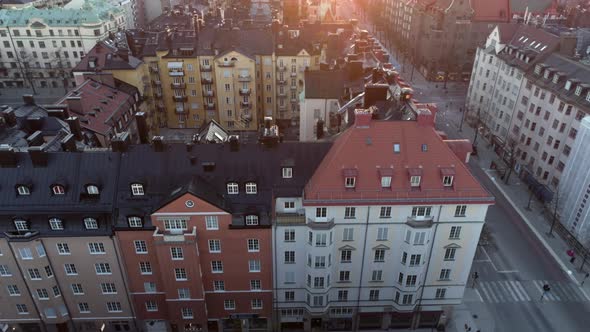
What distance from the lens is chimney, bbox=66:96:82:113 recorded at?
8175 cm

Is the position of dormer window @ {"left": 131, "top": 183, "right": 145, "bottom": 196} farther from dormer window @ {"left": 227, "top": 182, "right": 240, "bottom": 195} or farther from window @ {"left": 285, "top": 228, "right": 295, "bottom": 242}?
window @ {"left": 285, "top": 228, "right": 295, "bottom": 242}

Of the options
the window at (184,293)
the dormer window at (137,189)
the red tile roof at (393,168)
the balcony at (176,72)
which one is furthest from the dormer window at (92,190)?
the balcony at (176,72)

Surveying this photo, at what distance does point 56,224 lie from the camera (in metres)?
54.7

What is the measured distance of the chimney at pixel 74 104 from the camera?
81750mm

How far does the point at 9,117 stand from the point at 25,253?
84.8 feet

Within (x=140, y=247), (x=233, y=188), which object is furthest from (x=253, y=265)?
(x=140, y=247)

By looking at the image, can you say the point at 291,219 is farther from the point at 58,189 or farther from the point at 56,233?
the point at 58,189

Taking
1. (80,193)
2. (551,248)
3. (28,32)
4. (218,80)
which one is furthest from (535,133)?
(28,32)

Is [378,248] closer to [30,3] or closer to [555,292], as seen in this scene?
[555,292]

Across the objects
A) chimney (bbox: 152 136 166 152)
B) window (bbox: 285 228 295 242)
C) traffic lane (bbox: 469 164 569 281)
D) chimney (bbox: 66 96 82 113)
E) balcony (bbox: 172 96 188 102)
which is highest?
chimney (bbox: 152 136 166 152)

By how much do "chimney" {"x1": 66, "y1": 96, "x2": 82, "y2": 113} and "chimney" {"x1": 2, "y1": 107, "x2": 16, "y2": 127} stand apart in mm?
12492

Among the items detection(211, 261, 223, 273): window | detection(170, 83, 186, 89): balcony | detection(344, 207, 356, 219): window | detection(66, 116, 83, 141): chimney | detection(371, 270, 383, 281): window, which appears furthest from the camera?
detection(170, 83, 186, 89): balcony

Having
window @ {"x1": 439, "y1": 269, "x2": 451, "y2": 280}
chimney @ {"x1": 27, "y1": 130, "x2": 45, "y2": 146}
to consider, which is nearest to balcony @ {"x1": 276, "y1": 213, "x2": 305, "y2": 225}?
window @ {"x1": 439, "y1": 269, "x2": 451, "y2": 280}

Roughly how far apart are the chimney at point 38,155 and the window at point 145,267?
59.1 feet
